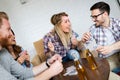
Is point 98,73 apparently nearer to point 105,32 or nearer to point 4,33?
point 4,33

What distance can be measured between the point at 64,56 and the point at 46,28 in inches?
40.9

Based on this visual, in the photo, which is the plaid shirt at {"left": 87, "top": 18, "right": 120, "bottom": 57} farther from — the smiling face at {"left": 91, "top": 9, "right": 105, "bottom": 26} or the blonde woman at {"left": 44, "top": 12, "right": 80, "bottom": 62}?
the blonde woman at {"left": 44, "top": 12, "right": 80, "bottom": 62}

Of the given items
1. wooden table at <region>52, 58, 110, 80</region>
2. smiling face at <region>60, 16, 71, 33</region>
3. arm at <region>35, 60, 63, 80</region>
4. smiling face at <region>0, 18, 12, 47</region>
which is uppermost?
smiling face at <region>0, 18, 12, 47</region>

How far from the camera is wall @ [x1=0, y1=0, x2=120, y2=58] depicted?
390 cm

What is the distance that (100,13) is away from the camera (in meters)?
2.93

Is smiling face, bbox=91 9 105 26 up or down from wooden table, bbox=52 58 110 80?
up

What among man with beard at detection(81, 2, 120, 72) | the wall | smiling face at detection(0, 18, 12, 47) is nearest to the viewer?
smiling face at detection(0, 18, 12, 47)

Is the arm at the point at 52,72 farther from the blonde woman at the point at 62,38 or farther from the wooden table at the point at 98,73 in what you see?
the blonde woman at the point at 62,38

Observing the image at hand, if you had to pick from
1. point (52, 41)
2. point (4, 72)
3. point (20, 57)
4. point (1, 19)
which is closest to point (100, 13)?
point (52, 41)

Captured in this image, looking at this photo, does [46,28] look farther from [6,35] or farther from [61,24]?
[6,35]

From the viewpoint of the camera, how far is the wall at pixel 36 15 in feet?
12.8

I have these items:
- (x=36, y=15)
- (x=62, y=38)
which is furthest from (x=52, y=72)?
(x=36, y=15)

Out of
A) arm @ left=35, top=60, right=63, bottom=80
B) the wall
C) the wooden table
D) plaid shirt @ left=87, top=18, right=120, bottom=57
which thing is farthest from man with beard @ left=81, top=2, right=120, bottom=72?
the wall

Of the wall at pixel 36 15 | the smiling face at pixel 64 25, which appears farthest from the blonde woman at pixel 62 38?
the wall at pixel 36 15
